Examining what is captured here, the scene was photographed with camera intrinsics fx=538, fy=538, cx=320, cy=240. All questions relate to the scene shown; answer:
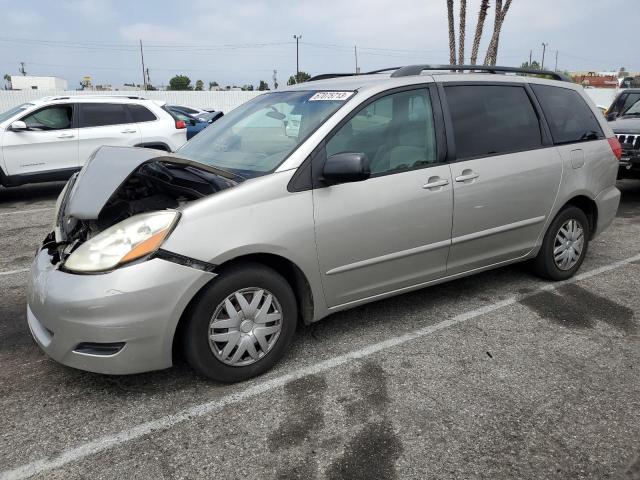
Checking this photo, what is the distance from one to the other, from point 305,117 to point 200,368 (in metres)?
1.69

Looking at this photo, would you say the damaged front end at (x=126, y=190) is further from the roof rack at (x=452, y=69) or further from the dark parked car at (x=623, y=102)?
the dark parked car at (x=623, y=102)

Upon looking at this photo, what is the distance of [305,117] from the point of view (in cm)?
349

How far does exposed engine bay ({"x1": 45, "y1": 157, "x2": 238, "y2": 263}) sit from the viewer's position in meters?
2.86

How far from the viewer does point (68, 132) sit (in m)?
9.01

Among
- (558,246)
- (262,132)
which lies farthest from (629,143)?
(262,132)

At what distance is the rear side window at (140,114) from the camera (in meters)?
9.65

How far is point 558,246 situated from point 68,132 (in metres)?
7.88

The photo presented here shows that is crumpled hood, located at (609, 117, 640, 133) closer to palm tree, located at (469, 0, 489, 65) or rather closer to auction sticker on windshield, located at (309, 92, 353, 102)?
auction sticker on windshield, located at (309, 92, 353, 102)

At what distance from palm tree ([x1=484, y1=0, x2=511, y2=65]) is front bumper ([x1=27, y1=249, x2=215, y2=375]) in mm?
16733

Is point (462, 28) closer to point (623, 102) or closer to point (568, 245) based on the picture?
point (623, 102)

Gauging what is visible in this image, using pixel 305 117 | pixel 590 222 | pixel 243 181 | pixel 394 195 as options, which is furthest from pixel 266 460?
pixel 590 222

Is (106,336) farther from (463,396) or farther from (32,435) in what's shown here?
Answer: (463,396)

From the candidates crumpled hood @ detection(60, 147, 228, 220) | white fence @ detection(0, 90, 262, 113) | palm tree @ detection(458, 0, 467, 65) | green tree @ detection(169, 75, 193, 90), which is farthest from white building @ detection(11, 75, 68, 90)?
crumpled hood @ detection(60, 147, 228, 220)

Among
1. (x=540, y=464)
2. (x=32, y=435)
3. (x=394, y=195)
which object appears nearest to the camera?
(x=540, y=464)
